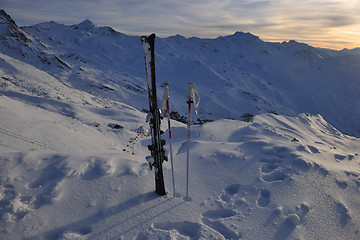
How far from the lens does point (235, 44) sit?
589 feet

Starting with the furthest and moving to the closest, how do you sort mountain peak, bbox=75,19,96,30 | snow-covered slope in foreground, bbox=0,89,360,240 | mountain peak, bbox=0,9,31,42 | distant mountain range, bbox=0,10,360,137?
mountain peak, bbox=75,19,96,30, mountain peak, bbox=0,9,31,42, distant mountain range, bbox=0,10,360,137, snow-covered slope in foreground, bbox=0,89,360,240

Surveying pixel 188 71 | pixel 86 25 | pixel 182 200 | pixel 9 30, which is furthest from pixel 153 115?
pixel 86 25

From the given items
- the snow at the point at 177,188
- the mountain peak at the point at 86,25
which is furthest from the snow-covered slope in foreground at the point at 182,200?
the mountain peak at the point at 86,25

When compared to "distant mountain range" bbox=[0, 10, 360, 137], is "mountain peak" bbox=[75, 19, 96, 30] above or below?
above

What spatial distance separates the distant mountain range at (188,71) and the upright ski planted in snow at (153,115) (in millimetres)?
30136

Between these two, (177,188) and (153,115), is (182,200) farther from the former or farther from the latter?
(153,115)

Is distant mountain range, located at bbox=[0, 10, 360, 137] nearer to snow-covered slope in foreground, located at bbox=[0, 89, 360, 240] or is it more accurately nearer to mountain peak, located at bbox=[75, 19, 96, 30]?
mountain peak, located at bbox=[75, 19, 96, 30]

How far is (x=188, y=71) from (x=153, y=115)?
111 metres

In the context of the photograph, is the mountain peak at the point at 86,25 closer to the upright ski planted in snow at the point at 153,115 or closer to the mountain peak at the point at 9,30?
the mountain peak at the point at 9,30

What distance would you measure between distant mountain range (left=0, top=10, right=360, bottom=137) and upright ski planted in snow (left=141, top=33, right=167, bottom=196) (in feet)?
98.9

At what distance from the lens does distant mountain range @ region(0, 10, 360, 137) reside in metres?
56.5

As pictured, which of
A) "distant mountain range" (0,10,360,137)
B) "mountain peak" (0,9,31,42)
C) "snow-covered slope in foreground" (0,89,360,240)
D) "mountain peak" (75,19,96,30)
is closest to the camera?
"snow-covered slope in foreground" (0,89,360,240)

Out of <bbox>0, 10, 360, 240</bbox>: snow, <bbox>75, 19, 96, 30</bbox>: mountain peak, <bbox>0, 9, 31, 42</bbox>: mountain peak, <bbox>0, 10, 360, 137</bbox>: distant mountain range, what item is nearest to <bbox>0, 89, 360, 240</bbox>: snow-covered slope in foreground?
<bbox>0, 10, 360, 240</bbox>: snow

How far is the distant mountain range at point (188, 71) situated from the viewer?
185ft
